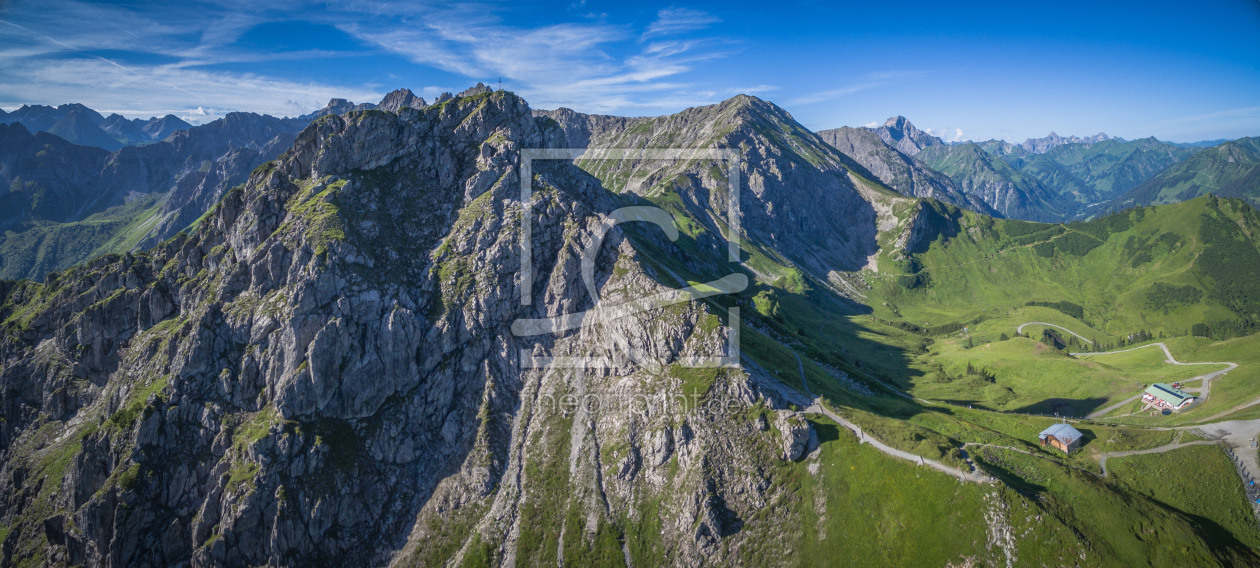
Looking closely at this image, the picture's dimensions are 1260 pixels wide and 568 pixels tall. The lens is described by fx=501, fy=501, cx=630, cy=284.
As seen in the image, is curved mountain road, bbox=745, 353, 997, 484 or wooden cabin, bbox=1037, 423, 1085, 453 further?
wooden cabin, bbox=1037, 423, 1085, 453

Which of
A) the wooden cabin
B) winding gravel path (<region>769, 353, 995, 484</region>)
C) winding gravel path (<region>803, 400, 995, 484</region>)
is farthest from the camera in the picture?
the wooden cabin

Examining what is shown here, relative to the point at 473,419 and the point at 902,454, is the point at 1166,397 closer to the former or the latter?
the point at 902,454

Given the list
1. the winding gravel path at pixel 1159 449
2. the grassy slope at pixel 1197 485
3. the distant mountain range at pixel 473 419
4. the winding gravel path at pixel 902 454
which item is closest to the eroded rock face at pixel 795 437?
the distant mountain range at pixel 473 419

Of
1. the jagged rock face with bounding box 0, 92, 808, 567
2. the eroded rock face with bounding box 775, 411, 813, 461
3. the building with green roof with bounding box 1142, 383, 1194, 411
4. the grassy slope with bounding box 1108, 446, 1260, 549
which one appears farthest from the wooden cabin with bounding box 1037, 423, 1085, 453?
the building with green roof with bounding box 1142, 383, 1194, 411

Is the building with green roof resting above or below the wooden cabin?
below

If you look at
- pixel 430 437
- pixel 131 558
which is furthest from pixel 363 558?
pixel 131 558

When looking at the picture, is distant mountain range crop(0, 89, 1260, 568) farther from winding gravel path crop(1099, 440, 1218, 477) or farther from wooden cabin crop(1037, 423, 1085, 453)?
wooden cabin crop(1037, 423, 1085, 453)
